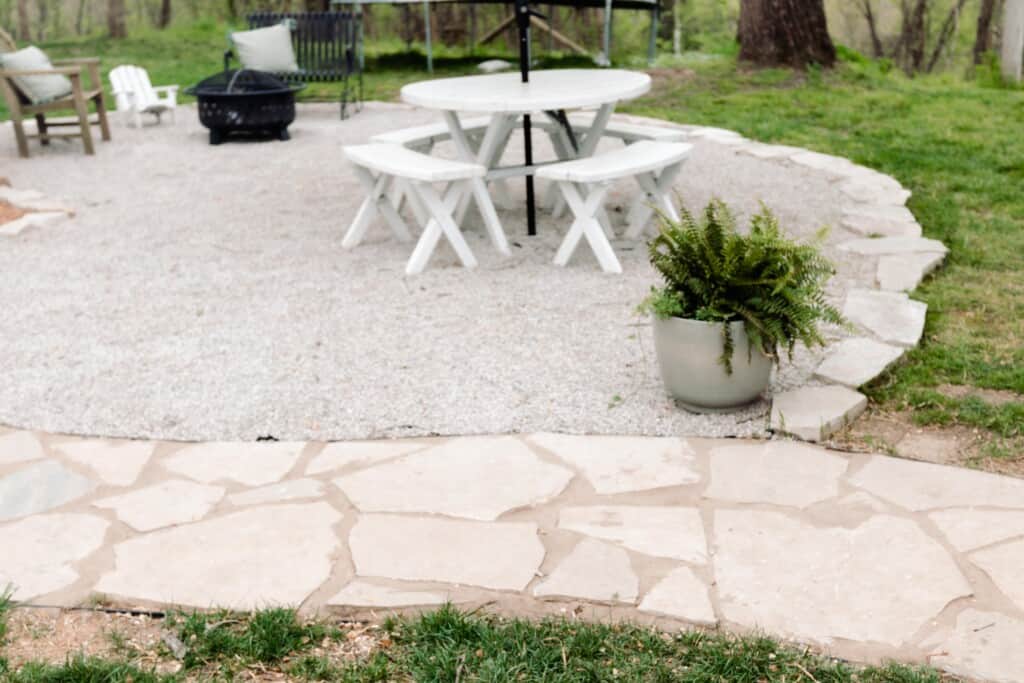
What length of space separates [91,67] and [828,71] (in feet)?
20.9

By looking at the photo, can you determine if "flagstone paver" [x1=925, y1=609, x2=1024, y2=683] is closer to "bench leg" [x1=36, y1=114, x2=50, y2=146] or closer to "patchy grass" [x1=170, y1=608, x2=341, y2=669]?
"patchy grass" [x1=170, y1=608, x2=341, y2=669]

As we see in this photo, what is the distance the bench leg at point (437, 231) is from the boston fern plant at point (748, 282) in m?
1.63

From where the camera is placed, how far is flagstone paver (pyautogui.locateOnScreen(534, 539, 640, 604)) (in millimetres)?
2217

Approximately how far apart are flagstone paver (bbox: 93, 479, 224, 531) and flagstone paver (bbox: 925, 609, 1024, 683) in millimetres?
1761

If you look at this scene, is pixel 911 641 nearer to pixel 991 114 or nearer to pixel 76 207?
pixel 76 207

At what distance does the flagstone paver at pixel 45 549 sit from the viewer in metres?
2.32

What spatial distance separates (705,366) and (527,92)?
2.11 metres

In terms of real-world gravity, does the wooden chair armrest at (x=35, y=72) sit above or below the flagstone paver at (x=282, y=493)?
above

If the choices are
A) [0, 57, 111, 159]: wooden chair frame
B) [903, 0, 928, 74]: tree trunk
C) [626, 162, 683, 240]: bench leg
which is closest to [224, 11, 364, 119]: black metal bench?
[0, 57, 111, 159]: wooden chair frame

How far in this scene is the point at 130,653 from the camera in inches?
80.9

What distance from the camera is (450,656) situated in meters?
2.00

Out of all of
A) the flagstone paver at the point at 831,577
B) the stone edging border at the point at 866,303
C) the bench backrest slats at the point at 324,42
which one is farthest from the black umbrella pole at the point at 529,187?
the bench backrest slats at the point at 324,42

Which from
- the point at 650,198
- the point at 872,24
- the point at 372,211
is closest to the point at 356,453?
the point at 372,211

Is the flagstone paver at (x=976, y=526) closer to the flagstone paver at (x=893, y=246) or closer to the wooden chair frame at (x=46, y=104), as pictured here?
the flagstone paver at (x=893, y=246)
